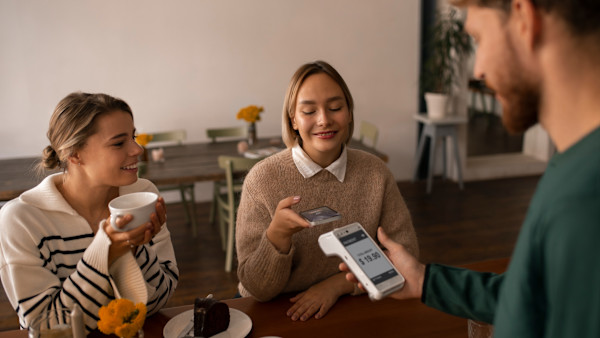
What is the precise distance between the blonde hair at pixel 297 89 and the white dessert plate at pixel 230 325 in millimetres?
697

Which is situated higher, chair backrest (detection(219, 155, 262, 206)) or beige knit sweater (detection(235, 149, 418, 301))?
beige knit sweater (detection(235, 149, 418, 301))

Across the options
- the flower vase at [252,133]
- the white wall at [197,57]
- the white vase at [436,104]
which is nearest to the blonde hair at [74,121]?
the flower vase at [252,133]

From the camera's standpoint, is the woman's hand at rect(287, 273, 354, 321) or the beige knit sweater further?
the beige knit sweater

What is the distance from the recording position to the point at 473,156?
6.00 metres

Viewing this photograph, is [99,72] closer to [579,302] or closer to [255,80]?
[255,80]

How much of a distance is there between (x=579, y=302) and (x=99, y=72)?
4.63 m

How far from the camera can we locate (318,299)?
147 cm

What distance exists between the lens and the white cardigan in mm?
1359

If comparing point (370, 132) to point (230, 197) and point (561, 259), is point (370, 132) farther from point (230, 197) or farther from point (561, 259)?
point (561, 259)

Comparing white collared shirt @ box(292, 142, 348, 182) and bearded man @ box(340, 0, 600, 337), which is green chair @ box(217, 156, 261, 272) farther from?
Result: bearded man @ box(340, 0, 600, 337)

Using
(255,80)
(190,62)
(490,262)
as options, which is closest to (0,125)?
(190,62)

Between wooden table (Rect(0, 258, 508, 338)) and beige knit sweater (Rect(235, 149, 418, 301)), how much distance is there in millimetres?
204

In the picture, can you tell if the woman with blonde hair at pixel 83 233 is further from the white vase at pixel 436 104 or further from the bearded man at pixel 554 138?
the white vase at pixel 436 104

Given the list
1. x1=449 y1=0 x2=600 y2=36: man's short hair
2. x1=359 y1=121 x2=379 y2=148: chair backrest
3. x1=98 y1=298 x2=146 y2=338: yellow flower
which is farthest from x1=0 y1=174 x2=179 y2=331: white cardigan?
x1=359 y1=121 x2=379 y2=148: chair backrest
